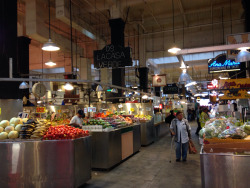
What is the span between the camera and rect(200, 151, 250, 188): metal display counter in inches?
158

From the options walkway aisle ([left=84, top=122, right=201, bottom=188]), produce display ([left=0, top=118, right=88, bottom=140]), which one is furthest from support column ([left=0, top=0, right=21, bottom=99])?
walkway aisle ([left=84, top=122, right=201, bottom=188])

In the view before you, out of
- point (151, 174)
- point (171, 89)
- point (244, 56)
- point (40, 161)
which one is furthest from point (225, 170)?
point (171, 89)

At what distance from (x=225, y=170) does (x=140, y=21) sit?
453 inches

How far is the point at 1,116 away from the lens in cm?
775

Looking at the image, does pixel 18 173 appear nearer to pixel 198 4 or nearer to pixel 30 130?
pixel 30 130

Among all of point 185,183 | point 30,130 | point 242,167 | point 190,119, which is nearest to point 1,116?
point 30,130

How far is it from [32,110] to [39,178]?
9.66 meters

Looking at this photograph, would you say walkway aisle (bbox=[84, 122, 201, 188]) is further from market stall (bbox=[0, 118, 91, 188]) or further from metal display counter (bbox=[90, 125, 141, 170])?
market stall (bbox=[0, 118, 91, 188])

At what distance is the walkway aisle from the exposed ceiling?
18.3 ft

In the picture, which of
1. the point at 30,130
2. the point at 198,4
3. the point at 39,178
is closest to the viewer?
the point at 39,178

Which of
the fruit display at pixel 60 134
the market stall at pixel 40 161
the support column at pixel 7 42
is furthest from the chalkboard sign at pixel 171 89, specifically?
the market stall at pixel 40 161

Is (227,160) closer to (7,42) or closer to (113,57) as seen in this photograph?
(113,57)

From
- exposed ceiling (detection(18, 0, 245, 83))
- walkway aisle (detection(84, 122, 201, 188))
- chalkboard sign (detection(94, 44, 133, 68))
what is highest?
exposed ceiling (detection(18, 0, 245, 83))

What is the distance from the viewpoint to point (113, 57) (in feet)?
26.2
